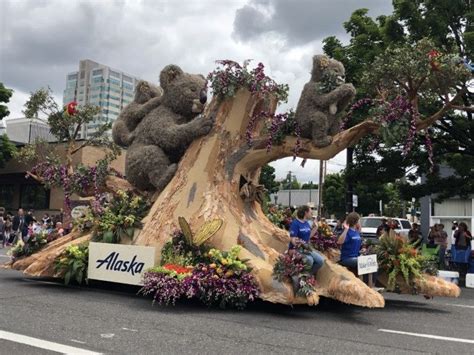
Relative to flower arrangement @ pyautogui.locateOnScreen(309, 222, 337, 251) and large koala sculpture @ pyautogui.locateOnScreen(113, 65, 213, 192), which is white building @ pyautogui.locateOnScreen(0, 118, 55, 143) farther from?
flower arrangement @ pyautogui.locateOnScreen(309, 222, 337, 251)

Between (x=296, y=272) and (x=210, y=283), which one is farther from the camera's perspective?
(x=210, y=283)

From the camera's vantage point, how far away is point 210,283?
25.7 ft

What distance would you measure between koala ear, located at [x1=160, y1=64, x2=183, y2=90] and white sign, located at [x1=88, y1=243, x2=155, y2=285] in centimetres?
372

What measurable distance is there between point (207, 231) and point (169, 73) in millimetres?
3854

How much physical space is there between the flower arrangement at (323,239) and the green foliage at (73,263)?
430 cm

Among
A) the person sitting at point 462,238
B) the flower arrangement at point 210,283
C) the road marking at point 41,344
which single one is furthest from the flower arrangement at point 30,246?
the person sitting at point 462,238

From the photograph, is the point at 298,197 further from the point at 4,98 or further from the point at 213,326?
the point at 213,326

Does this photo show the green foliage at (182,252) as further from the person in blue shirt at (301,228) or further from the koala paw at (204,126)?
the koala paw at (204,126)

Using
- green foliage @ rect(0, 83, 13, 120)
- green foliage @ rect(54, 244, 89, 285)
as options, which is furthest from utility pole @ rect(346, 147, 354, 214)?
green foliage @ rect(0, 83, 13, 120)

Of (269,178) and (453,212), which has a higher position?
(269,178)

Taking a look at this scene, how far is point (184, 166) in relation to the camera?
10.1m

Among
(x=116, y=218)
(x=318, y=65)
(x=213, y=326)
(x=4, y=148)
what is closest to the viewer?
(x=213, y=326)

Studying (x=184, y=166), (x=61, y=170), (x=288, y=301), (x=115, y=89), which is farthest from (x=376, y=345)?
(x=115, y=89)

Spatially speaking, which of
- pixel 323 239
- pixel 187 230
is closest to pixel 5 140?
pixel 187 230
